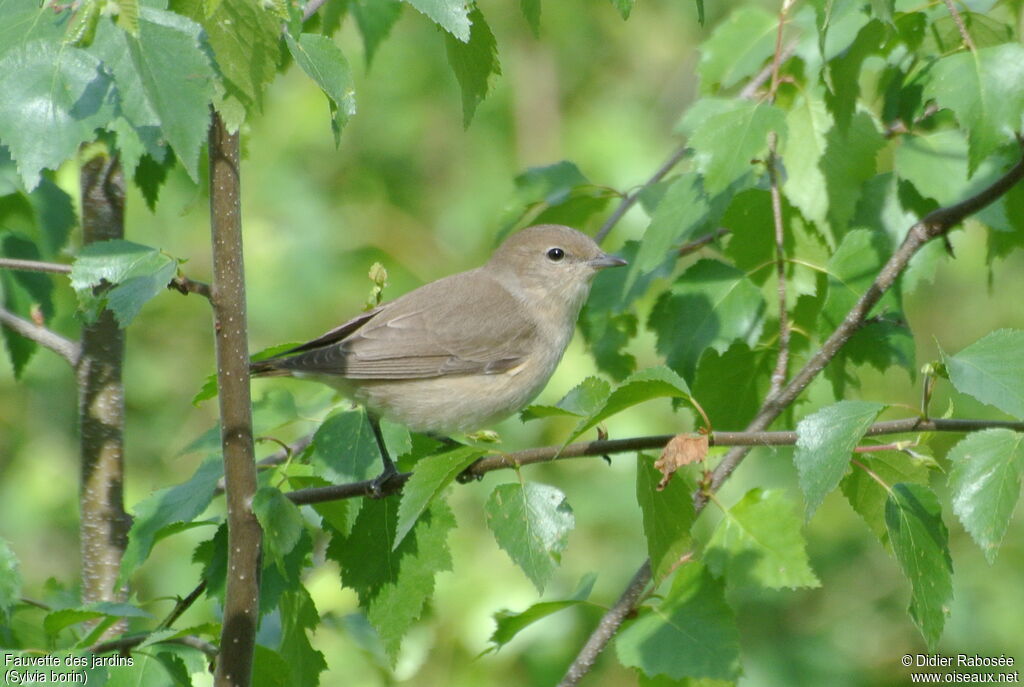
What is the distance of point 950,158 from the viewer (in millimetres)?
2678

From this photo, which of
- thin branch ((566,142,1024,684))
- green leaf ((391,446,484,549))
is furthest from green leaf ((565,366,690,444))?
thin branch ((566,142,1024,684))

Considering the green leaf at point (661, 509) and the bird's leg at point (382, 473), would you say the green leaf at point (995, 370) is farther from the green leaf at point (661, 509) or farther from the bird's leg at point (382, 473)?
the bird's leg at point (382, 473)

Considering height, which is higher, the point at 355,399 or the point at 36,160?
the point at 36,160

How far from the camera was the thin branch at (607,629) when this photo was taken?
7.98ft

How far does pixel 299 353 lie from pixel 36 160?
63.5 inches

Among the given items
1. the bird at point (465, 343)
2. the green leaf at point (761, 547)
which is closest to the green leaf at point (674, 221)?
the bird at point (465, 343)

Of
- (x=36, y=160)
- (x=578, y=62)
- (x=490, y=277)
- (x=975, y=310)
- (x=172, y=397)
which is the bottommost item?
(x=172, y=397)

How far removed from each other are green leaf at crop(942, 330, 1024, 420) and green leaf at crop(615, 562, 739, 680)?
28.2 inches

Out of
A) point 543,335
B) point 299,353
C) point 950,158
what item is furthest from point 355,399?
point 950,158

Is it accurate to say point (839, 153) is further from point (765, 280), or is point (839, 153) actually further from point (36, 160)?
point (36, 160)

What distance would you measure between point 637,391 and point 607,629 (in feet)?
2.66

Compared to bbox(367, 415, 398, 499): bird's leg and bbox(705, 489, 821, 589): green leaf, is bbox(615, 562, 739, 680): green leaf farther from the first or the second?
bbox(367, 415, 398, 499): bird's leg

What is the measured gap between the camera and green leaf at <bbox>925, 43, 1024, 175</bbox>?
211 centimetres

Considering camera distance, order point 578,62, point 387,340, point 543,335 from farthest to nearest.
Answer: point 578,62
point 543,335
point 387,340
